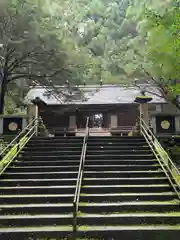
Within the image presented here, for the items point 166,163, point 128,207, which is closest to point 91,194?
point 128,207

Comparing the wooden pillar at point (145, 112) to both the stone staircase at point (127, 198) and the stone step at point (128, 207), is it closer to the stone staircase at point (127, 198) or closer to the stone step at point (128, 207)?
the stone staircase at point (127, 198)

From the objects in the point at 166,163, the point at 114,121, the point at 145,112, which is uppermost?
the point at 145,112

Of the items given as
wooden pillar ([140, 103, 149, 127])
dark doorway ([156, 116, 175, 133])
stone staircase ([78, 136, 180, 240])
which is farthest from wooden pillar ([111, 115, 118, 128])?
stone staircase ([78, 136, 180, 240])

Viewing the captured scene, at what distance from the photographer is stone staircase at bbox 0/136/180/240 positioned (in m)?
6.11

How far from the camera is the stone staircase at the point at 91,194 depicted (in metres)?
6.11

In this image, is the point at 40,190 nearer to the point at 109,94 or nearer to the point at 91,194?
the point at 91,194

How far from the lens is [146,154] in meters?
10.4

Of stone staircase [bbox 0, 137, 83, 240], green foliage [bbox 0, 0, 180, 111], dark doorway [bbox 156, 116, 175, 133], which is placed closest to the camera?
stone staircase [bbox 0, 137, 83, 240]

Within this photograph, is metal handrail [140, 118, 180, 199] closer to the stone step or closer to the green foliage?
the stone step

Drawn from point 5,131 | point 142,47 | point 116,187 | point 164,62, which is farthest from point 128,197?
point 142,47

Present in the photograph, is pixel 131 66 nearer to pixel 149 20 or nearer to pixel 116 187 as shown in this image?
pixel 149 20

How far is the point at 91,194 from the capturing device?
7.71 metres

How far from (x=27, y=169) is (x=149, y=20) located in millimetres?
9178

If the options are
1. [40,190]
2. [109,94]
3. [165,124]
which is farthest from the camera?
[109,94]
